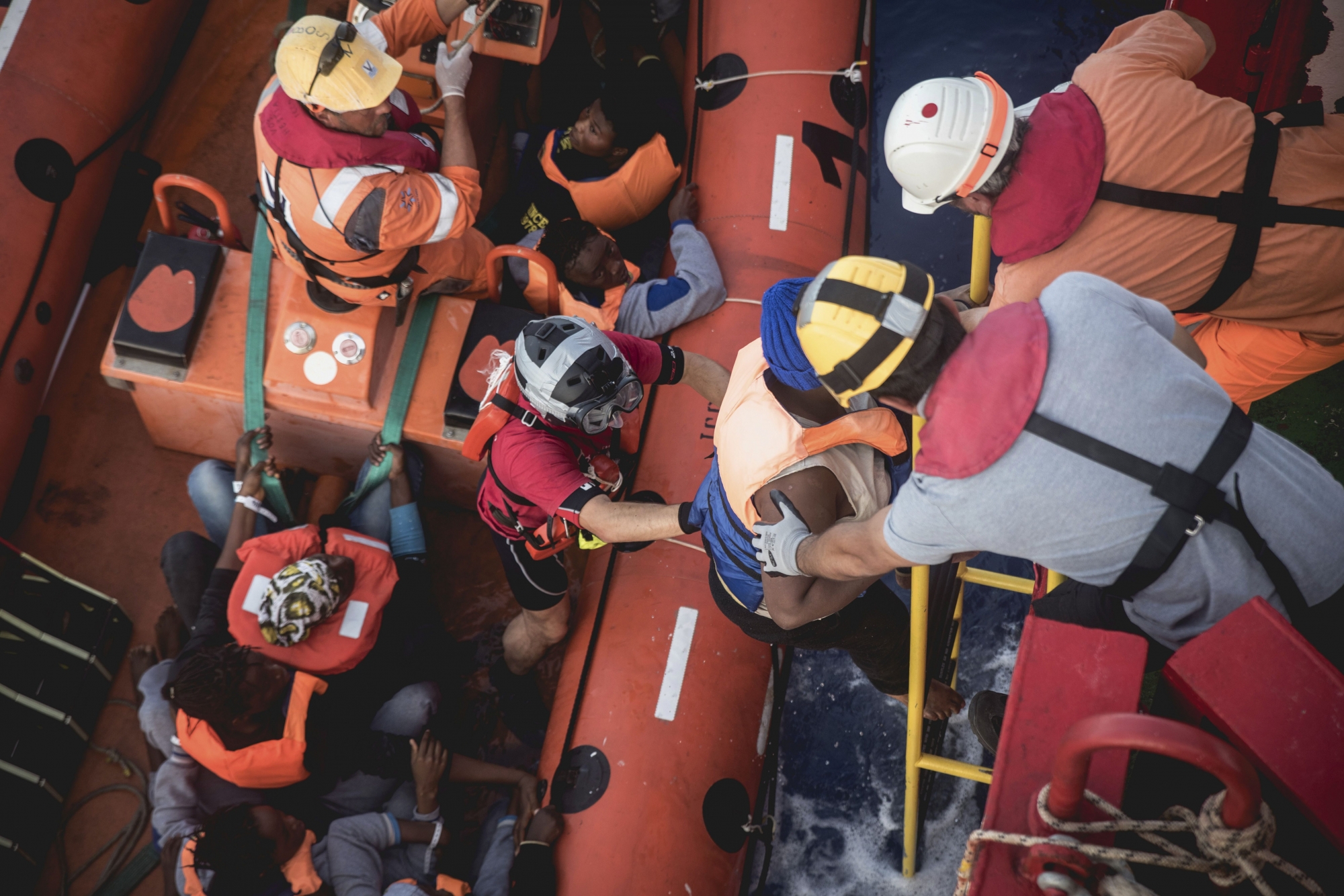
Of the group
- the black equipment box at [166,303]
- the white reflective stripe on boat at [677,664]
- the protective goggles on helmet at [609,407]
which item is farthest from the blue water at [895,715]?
the black equipment box at [166,303]

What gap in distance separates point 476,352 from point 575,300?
0.43 metres

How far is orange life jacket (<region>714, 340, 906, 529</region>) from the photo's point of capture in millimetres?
1703

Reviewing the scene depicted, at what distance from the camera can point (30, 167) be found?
3.31 m

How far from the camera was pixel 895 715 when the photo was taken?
306 cm

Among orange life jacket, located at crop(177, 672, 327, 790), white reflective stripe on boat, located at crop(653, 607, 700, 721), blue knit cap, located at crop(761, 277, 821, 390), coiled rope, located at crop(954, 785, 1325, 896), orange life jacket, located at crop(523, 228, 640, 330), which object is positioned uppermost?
blue knit cap, located at crop(761, 277, 821, 390)

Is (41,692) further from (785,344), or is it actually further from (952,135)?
(952,135)

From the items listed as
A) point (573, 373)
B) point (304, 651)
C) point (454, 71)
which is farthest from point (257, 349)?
point (573, 373)

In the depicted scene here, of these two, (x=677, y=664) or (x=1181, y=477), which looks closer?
(x=1181, y=477)

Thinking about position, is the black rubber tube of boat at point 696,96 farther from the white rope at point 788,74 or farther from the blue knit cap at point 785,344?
the blue knit cap at point 785,344

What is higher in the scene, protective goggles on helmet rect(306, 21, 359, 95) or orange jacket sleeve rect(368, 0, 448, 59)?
orange jacket sleeve rect(368, 0, 448, 59)

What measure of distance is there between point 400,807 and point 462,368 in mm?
1580

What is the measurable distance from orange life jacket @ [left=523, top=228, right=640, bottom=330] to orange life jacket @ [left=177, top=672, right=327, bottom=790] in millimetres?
1594

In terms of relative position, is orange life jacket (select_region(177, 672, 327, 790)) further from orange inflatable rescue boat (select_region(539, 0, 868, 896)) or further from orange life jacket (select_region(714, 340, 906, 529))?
orange life jacket (select_region(714, 340, 906, 529))

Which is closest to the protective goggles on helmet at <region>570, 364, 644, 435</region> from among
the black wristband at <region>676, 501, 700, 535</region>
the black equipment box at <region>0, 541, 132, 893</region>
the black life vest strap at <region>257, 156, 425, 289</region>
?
the black wristband at <region>676, 501, 700, 535</region>
